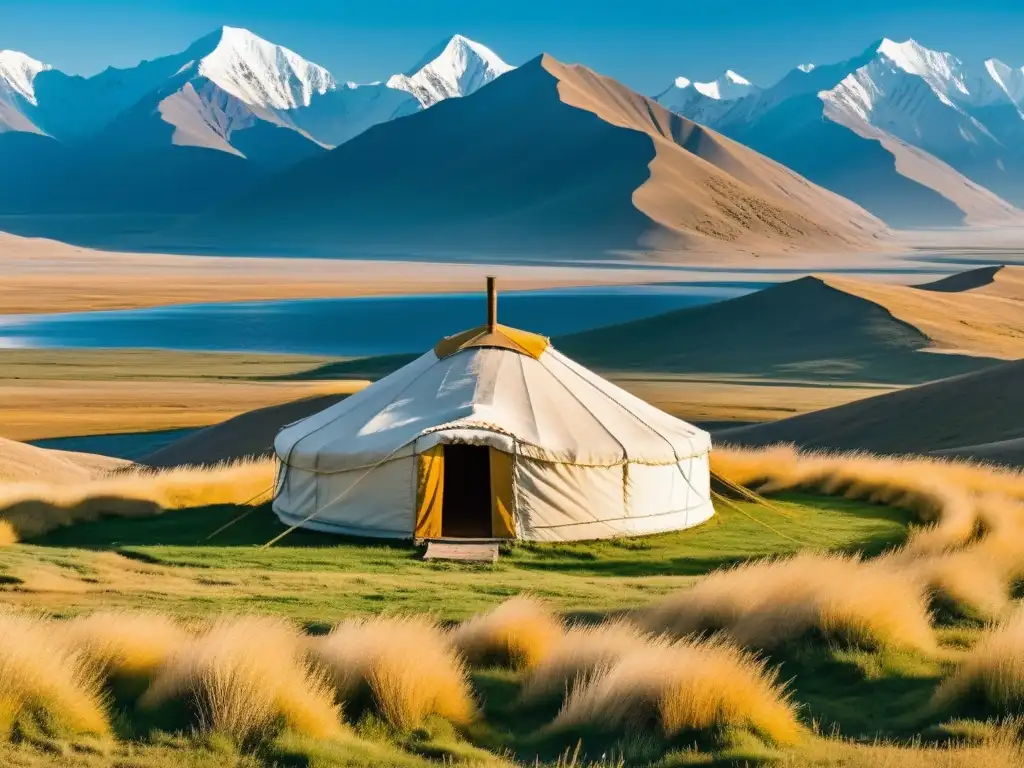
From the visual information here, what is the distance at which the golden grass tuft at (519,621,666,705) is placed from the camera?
7.14 m

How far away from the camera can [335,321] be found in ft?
251

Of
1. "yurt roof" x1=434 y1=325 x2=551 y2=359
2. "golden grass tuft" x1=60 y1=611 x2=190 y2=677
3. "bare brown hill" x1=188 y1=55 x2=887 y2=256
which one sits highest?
"bare brown hill" x1=188 y1=55 x2=887 y2=256

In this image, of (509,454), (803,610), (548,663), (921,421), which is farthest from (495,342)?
(921,421)

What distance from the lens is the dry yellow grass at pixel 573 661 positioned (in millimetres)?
7145

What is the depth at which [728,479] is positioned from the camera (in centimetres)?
1642

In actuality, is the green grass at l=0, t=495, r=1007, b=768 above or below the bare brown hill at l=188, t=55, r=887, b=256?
below

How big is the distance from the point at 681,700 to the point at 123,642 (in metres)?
2.86

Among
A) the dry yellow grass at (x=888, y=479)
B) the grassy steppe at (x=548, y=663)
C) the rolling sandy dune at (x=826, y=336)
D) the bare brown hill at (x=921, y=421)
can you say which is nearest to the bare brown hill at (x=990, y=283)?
the rolling sandy dune at (x=826, y=336)

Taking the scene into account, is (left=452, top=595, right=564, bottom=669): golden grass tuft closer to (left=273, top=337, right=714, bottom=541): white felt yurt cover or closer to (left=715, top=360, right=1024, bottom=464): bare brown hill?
(left=273, top=337, right=714, bottom=541): white felt yurt cover

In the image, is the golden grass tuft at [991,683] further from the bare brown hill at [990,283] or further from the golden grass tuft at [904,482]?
the bare brown hill at [990,283]

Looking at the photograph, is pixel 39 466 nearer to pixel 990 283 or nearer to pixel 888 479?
pixel 888 479

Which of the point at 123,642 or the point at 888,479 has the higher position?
the point at 888,479

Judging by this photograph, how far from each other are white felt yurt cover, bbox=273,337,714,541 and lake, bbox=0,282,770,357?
43.5 metres

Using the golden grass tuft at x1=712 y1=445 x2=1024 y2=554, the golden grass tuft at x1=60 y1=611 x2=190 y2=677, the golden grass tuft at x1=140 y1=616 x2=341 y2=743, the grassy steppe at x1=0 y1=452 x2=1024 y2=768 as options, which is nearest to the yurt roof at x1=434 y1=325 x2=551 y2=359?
the golden grass tuft at x1=712 y1=445 x2=1024 y2=554
